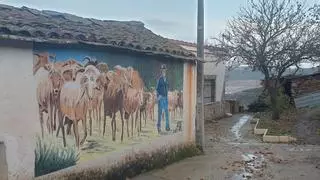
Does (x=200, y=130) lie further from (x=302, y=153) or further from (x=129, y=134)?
(x=129, y=134)

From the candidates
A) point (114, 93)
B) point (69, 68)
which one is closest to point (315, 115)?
point (114, 93)

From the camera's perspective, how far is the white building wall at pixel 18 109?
600 cm

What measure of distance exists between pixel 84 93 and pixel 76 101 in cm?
24

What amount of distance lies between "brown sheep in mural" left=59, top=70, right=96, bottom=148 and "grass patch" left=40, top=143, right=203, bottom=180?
58cm

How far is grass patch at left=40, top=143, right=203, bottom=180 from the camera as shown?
25.0 feet

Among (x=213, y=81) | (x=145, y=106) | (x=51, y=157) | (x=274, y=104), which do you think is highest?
(x=213, y=81)

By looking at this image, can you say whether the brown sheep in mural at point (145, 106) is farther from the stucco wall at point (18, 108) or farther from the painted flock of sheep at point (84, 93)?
the stucco wall at point (18, 108)

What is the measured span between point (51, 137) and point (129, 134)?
223 centimetres

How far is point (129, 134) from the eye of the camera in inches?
346

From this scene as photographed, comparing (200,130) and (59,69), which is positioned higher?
(59,69)

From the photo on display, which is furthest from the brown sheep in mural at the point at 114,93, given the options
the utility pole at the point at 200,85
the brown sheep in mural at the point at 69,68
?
the utility pole at the point at 200,85

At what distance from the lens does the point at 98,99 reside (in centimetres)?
781

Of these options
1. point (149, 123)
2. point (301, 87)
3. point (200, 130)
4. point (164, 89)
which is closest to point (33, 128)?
point (149, 123)

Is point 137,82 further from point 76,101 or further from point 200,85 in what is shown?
point 200,85
